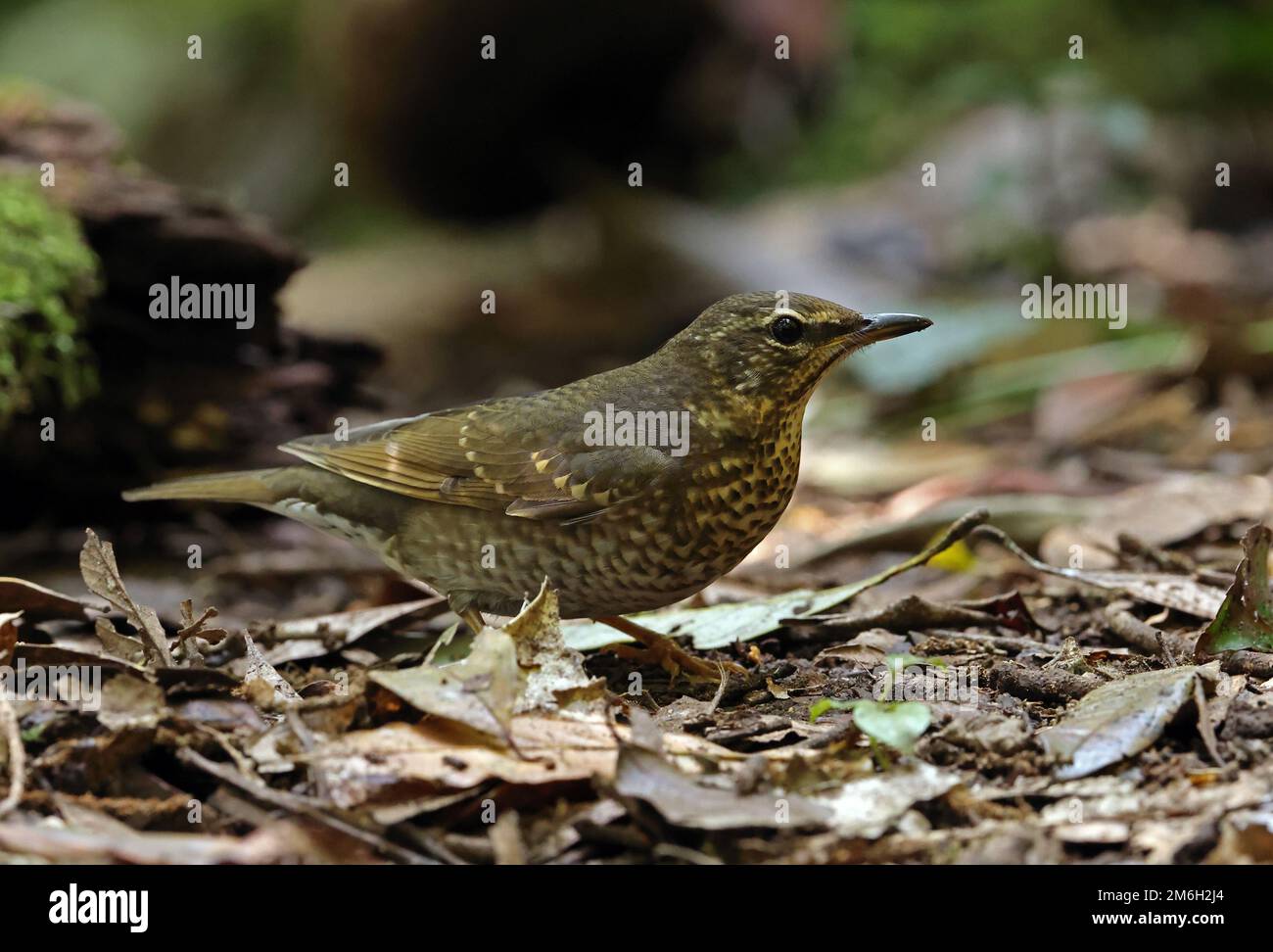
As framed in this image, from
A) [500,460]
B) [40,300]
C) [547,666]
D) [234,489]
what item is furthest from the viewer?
[40,300]

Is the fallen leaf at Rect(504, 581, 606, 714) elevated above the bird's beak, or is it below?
below

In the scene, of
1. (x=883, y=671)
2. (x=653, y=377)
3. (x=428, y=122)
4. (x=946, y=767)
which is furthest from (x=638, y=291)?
(x=946, y=767)

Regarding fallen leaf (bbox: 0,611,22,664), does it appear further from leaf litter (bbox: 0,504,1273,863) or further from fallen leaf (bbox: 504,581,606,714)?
fallen leaf (bbox: 504,581,606,714)

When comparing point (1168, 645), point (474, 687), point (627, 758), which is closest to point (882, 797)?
point (627, 758)

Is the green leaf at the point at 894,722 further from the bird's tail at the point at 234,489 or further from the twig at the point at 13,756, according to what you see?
the bird's tail at the point at 234,489

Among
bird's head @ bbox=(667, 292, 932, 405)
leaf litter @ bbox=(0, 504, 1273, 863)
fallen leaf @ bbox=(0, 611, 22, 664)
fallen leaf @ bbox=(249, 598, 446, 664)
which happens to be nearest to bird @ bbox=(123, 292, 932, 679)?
bird's head @ bbox=(667, 292, 932, 405)

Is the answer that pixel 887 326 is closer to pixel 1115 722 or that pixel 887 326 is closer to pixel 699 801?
pixel 1115 722
